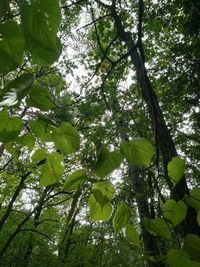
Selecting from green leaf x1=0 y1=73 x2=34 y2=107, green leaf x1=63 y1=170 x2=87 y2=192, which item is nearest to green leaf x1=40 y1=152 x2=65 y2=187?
green leaf x1=63 y1=170 x2=87 y2=192

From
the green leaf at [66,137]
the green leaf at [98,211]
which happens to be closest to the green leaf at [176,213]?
the green leaf at [98,211]

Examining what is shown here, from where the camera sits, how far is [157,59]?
912 cm

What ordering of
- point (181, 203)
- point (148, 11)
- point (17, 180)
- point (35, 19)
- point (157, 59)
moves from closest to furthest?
point (35, 19) < point (181, 203) < point (148, 11) < point (157, 59) < point (17, 180)

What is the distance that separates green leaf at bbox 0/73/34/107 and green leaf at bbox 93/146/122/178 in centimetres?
25

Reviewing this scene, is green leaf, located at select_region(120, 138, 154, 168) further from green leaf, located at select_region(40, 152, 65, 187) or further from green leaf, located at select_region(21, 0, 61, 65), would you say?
green leaf, located at select_region(21, 0, 61, 65)

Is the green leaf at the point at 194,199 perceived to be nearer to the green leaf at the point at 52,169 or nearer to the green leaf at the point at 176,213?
the green leaf at the point at 176,213

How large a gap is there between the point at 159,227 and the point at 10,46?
0.47m

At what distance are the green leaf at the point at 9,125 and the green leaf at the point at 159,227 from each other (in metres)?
0.33

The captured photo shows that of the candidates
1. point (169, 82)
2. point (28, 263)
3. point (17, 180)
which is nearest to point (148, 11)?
point (169, 82)

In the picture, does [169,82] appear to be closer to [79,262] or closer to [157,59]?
[157,59]

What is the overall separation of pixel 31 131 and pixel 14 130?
0.32ft

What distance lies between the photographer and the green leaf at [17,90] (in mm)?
398

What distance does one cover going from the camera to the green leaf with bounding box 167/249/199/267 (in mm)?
578

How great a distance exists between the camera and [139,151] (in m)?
0.60
